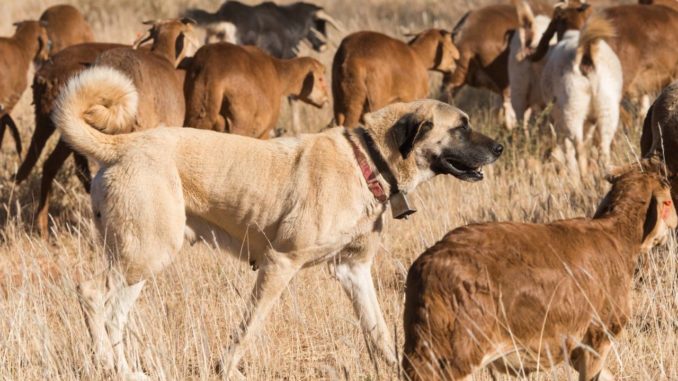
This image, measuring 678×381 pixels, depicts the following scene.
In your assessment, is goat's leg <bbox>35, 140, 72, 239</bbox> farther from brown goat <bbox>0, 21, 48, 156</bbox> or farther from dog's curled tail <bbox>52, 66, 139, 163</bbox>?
dog's curled tail <bbox>52, 66, 139, 163</bbox>

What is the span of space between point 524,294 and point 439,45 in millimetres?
8951

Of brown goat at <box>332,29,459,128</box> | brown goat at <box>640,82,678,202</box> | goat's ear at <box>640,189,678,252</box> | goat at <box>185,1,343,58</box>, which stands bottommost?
goat at <box>185,1,343,58</box>

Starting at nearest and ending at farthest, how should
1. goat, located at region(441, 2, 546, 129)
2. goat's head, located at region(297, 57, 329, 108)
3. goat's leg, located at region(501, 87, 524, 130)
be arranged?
goat's head, located at region(297, 57, 329, 108) < goat's leg, located at region(501, 87, 524, 130) < goat, located at region(441, 2, 546, 129)

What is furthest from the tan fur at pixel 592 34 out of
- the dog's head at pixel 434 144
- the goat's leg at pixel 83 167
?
the goat's leg at pixel 83 167

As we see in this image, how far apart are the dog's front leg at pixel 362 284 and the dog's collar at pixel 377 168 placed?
0.28m

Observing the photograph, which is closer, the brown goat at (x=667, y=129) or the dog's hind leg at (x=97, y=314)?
the dog's hind leg at (x=97, y=314)

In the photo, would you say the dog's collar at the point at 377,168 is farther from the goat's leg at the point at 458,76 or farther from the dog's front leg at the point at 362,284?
the goat's leg at the point at 458,76

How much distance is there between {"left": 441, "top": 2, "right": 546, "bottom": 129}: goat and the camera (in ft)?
47.3

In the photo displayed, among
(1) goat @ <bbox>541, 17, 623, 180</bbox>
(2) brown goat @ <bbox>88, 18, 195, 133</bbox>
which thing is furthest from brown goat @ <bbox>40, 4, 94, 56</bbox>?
(1) goat @ <bbox>541, 17, 623, 180</bbox>

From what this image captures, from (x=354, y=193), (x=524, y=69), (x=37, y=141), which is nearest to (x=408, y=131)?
(x=354, y=193)

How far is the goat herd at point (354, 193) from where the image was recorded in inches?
179

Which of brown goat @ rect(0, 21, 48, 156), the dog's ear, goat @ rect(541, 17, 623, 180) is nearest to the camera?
the dog's ear

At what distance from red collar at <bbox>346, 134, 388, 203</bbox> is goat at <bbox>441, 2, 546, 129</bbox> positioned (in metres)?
7.92

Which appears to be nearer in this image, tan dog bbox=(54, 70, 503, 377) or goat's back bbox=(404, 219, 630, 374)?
goat's back bbox=(404, 219, 630, 374)
